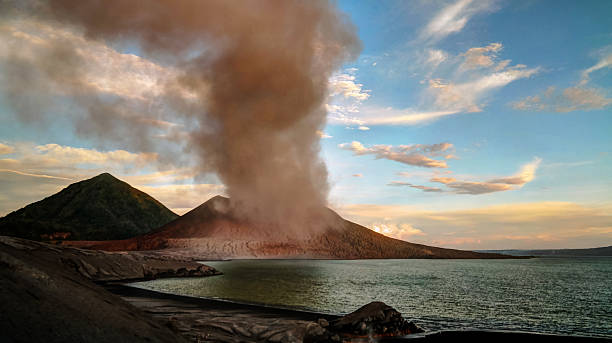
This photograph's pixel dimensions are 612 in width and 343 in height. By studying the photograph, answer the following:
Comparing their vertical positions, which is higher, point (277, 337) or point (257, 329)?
point (257, 329)

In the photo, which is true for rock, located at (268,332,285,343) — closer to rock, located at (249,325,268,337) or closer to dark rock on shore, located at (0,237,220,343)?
rock, located at (249,325,268,337)

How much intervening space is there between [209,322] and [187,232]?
17775 cm

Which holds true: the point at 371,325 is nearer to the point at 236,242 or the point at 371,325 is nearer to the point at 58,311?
the point at 58,311

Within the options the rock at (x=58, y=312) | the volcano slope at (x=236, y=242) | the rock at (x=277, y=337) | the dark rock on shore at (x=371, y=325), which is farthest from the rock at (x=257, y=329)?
the volcano slope at (x=236, y=242)

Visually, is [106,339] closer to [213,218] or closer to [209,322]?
[209,322]

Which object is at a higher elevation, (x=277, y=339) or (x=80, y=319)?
(x=80, y=319)

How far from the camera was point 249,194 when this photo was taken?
184m

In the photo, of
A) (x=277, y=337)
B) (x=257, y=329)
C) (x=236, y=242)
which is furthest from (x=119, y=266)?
(x=236, y=242)

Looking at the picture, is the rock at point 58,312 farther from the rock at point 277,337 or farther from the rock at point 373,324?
the rock at point 373,324

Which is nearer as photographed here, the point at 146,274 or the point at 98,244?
the point at 146,274

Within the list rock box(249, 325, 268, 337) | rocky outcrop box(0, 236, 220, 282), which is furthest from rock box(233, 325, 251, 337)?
rocky outcrop box(0, 236, 220, 282)

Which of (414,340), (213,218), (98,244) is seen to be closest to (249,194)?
(213,218)

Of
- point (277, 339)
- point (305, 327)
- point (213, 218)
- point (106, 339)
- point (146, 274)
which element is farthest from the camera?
point (213, 218)

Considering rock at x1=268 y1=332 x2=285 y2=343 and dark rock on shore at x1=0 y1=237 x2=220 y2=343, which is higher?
dark rock on shore at x1=0 y1=237 x2=220 y2=343
